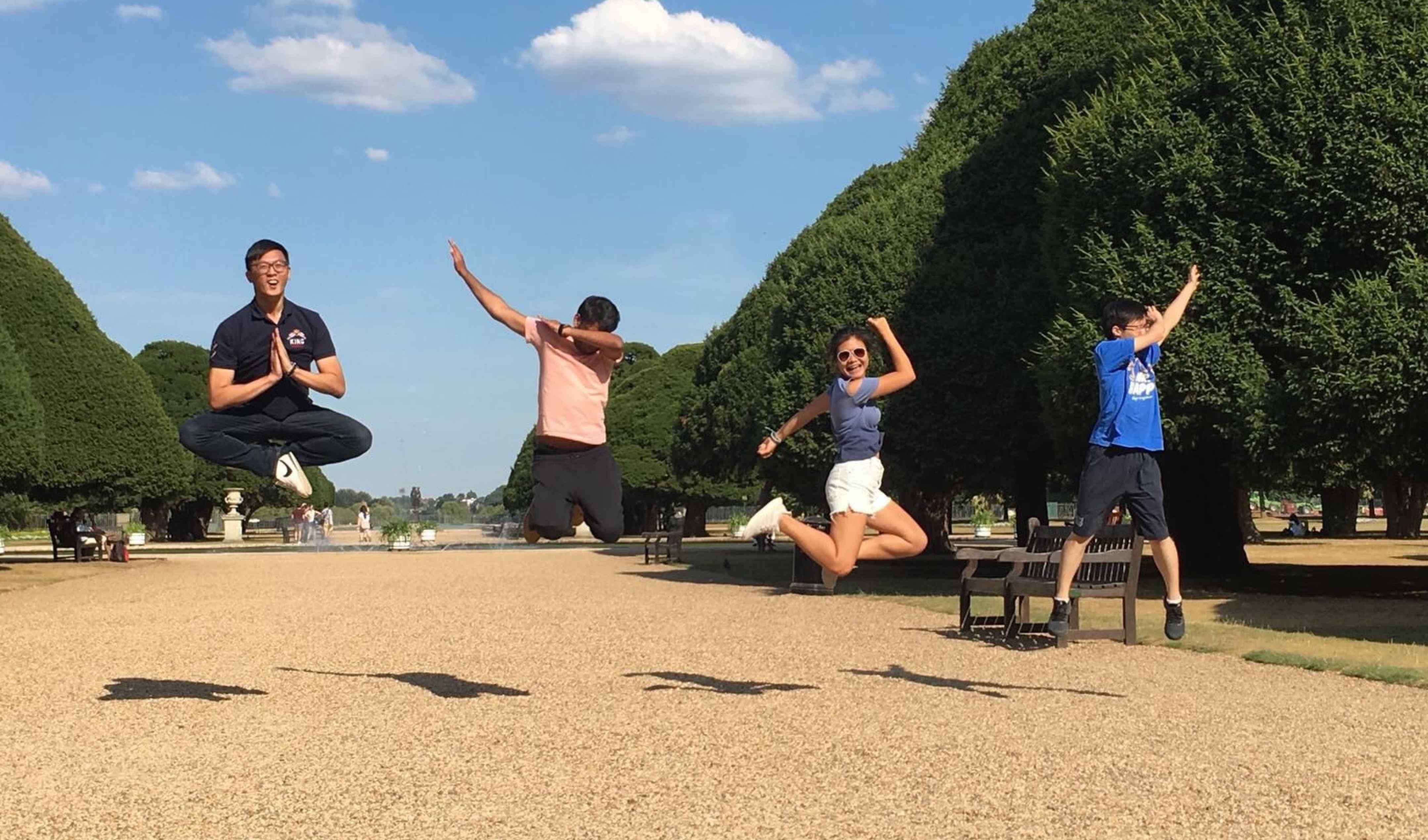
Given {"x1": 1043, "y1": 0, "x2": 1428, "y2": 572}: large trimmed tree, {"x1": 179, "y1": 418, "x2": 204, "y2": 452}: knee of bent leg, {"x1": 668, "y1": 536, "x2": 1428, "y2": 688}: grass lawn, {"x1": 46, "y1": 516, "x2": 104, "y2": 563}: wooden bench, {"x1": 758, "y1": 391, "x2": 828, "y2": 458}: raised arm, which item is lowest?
{"x1": 668, "y1": 536, "x2": 1428, "y2": 688}: grass lawn

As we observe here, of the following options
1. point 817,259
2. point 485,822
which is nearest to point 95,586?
point 817,259

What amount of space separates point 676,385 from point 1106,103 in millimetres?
58777

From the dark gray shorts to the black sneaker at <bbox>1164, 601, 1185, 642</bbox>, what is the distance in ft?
2.16

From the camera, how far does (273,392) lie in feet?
32.2

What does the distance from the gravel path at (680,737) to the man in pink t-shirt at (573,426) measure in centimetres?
154

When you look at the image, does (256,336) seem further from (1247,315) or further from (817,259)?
(817,259)

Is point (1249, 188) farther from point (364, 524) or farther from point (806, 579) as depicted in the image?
point (364, 524)

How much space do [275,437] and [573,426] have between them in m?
1.85

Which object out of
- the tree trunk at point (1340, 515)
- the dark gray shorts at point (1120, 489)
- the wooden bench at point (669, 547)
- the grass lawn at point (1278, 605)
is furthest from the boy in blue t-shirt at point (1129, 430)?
the tree trunk at point (1340, 515)

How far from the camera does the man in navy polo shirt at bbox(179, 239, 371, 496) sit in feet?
31.3

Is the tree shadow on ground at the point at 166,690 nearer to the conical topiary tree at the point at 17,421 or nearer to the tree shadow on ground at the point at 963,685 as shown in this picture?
the tree shadow on ground at the point at 963,685

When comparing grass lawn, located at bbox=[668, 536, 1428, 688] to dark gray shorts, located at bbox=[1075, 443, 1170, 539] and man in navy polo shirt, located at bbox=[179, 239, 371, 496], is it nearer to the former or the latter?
dark gray shorts, located at bbox=[1075, 443, 1170, 539]

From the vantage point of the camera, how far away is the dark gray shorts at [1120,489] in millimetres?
10625


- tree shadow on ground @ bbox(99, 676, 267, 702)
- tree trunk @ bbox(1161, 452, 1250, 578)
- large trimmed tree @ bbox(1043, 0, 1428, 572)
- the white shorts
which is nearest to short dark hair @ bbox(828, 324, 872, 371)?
the white shorts
